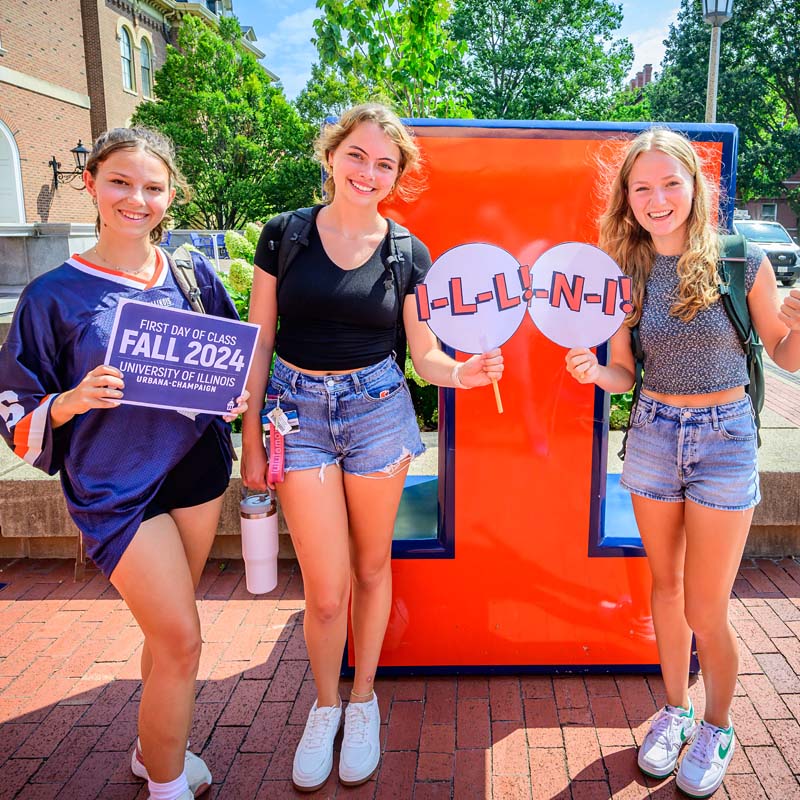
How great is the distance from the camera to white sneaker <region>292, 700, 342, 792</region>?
2.26 meters

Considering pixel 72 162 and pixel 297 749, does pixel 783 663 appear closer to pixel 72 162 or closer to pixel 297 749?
pixel 297 749

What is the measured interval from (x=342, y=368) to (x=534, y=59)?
109 feet

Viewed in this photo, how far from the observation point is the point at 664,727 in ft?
7.70

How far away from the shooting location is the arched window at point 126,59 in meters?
25.7

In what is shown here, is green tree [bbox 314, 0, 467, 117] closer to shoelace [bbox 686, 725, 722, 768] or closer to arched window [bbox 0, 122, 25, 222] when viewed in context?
shoelace [bbox 686, 725, 722, 768]

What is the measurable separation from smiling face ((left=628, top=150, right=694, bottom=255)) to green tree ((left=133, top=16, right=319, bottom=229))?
918 inches

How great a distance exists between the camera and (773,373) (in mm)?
8750

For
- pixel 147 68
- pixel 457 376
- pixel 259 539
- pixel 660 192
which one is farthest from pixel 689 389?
pixel 147 68

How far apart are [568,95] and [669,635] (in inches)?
1290

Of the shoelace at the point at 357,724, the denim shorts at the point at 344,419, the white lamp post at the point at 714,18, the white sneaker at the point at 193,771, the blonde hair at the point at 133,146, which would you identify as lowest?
the white sneaker at the point at 193,771

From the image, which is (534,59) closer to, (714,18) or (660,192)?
(714,18)

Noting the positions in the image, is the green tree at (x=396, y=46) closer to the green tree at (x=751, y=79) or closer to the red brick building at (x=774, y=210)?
the green tree at (x=751, y=79)

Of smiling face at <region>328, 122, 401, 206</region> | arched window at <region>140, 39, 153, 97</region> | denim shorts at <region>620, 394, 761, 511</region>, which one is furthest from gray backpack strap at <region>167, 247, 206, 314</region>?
arched window at <region>140, 39, 153, 97</region>

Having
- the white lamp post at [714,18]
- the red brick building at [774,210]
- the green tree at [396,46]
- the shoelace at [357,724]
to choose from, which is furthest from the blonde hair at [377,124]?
the red brick building at [774,210]
